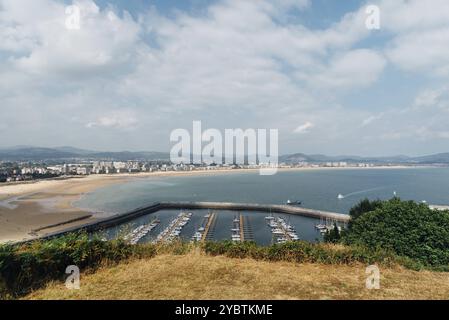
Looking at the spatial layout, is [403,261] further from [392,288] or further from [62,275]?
[62,275]

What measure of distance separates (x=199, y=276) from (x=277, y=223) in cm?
3568

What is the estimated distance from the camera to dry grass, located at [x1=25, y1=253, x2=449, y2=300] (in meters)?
5.11

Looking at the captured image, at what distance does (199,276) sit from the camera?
19.6ft

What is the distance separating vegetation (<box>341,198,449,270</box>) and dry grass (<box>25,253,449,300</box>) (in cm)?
188

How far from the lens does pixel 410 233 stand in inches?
363

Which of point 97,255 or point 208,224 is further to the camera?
point 208,224

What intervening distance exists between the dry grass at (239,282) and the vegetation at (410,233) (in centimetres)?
188

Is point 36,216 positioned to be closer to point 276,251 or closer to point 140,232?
point 140,232

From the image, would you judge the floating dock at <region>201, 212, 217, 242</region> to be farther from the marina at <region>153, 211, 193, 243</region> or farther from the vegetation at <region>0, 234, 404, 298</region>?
the vegetation at <region>0, 234, 404, 298</region>

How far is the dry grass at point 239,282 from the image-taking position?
5109 mm

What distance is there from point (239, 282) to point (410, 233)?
6.61m

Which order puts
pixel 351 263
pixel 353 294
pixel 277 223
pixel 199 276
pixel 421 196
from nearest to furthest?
pixel 353 294, pixel 199 276, pixel 351 263, pixel 277 223, pixel 421 196

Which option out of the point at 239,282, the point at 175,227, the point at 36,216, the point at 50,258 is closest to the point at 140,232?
the point at 175,227
